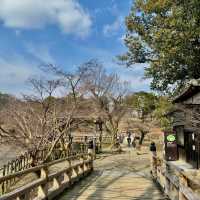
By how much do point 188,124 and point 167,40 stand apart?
12.8ft

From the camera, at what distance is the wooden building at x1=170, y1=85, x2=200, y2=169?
11812 mm

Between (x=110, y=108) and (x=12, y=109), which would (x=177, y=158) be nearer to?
(x=12, y=109)

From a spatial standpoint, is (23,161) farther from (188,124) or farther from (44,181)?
(44,181)

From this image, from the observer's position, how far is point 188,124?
13844mm

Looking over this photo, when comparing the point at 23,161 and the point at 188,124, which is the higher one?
the point at 188,124

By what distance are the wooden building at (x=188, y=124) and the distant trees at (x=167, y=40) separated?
1587 millimetres

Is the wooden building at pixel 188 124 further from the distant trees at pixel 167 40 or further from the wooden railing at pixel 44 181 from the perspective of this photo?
the wooden railing at pixel 44 181

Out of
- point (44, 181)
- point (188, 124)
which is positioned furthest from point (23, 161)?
point (44, 181)

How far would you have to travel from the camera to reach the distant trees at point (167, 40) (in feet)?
43.3

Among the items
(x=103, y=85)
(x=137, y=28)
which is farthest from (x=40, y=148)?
(x=103, y=85)

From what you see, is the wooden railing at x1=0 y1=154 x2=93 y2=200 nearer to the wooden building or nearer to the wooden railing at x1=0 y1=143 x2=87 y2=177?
the wooden railing at x1=0 y1=143 x2=87 y2=177

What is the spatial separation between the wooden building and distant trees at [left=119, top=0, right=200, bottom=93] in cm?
159

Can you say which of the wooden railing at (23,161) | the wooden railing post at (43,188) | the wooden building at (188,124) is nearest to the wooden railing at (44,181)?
the wooden railing post at (43,188)

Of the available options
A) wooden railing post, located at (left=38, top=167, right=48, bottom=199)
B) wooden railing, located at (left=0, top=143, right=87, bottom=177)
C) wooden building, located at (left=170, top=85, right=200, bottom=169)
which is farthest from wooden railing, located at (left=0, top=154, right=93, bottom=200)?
wooden building, located at (left=170, top=85, right=200, bottom=169)
